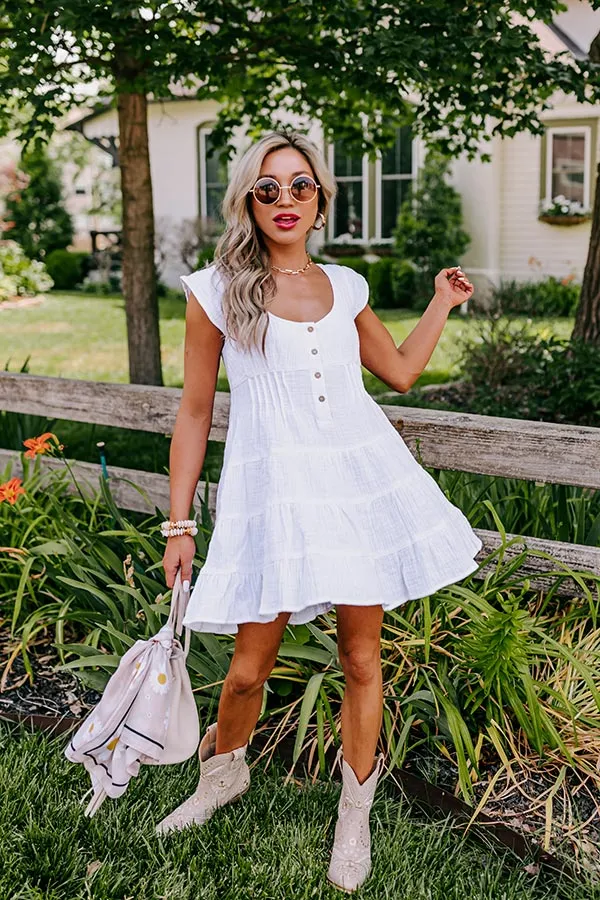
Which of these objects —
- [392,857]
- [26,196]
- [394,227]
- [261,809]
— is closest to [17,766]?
[261,809]

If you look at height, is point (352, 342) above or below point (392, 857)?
above

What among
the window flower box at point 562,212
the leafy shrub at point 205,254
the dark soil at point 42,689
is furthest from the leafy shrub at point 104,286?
the dark soil at point 42,689

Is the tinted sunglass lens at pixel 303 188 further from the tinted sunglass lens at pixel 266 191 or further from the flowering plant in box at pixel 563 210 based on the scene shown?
the flowering plant in box at pixel 563 210

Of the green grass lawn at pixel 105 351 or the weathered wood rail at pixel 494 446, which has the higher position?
the weathered wood rail at pixel 494 446

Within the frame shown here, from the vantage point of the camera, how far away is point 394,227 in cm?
1661

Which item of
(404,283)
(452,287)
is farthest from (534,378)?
(404,283)

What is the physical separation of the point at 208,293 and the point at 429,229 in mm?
12599

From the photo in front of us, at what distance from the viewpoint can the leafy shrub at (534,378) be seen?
633cm

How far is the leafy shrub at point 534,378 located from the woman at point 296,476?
378 centimetres

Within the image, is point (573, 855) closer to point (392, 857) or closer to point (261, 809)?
point (392, 857)

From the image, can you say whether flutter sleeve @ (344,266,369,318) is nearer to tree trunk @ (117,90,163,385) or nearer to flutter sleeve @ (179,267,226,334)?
flutter sleeve @ (179,267,226,334)

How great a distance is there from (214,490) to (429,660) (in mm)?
1195

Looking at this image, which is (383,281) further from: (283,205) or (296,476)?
(296,476)

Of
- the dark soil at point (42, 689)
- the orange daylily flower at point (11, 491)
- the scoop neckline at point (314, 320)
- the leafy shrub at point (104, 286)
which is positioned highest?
the scoop neckline at point (314, 320)
